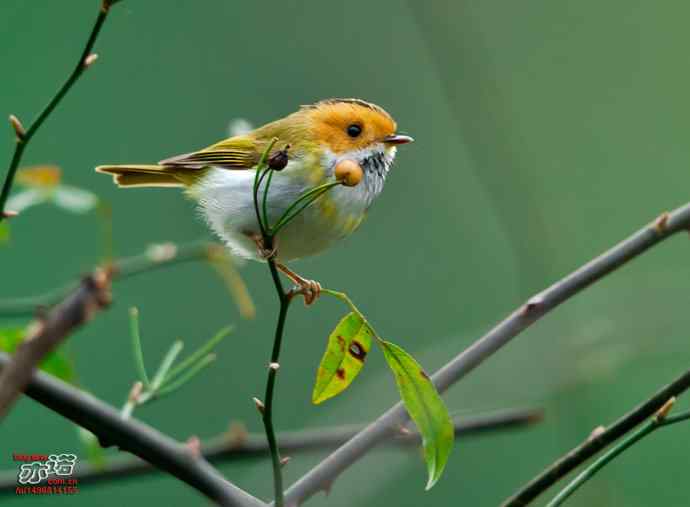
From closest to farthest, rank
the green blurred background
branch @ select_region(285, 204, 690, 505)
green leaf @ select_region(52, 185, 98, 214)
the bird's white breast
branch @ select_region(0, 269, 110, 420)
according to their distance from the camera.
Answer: branch @ select_region(0, 269, 110, 420) → branch @ select_region(285, 204, 690, 505) → green leaf @ select_region(52, 185, 98, 214) → the bird's white breast → the green blurred background

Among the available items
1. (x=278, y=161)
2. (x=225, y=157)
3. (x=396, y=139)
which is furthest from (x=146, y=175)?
(x=278, y=161)

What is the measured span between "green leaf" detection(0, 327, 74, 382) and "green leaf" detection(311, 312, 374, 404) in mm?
366

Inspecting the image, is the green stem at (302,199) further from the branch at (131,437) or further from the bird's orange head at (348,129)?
the bird's orange head at (348,129)

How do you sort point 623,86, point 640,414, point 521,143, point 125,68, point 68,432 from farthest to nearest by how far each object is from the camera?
1. point 623,86
2. point 125,68
3. point 68,432
4. point 521,143
5. point 640,414

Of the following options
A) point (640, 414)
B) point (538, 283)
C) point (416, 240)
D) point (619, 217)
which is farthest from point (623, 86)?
point (640, 414)

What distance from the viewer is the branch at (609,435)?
3.31ft

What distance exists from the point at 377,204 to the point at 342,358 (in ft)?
12.0

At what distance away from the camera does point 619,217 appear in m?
4.70

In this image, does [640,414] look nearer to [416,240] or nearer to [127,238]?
[127,238]

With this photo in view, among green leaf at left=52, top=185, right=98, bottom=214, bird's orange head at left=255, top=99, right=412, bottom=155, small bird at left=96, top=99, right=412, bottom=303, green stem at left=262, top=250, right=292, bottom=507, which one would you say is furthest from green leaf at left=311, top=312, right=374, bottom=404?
bird's orange head at left=255, top=99, right=412, bottom=155

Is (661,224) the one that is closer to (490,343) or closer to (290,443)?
(490,343)

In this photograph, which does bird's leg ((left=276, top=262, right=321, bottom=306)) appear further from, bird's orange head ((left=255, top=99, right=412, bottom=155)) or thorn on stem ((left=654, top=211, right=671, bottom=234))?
thorn on stem ((left=654, top=211, right=671, bottom=234))

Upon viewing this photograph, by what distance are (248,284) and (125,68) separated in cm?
124

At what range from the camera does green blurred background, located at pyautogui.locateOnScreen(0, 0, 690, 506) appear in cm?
379
